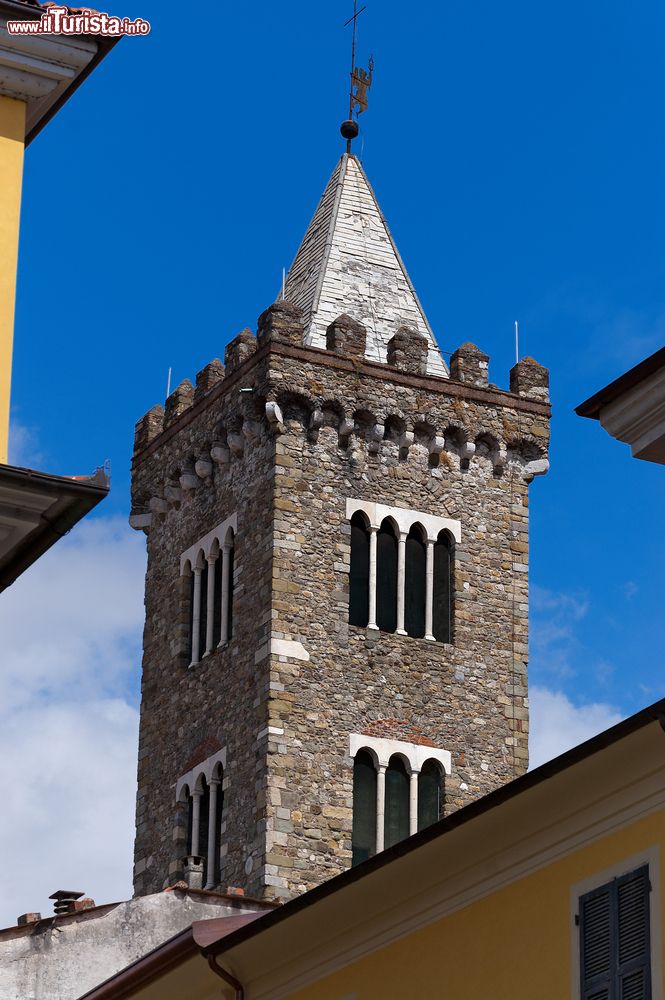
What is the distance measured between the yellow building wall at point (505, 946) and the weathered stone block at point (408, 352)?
21199mm

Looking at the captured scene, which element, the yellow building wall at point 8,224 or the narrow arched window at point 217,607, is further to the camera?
the narrow arched window at point 217,607

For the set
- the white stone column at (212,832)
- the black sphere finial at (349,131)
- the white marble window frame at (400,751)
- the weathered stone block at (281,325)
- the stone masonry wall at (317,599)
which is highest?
the black sphere finial at (349,131)

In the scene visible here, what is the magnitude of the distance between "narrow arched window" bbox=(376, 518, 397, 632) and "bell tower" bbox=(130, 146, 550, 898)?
4cm

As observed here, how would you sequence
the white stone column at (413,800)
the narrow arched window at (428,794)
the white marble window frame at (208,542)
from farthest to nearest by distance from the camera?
the white marble window frame at (208,542), the narrow arched window at (428,794), the white stone column at (413,800)

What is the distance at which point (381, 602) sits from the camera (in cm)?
3656

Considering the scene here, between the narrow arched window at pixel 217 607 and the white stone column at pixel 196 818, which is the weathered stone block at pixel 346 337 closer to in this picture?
the narrow arched window at pixel 217 607

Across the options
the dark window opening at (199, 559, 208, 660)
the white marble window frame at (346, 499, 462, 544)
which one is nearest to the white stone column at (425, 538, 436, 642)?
the white marble window frame at (346, 499, 462, 544)

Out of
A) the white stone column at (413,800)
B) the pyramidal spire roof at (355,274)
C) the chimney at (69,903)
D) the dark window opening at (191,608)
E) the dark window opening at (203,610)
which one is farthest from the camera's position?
the pyramidal spire roof at (355,274)

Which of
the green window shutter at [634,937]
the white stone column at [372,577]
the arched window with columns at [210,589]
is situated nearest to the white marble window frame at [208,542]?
the arched window with columns at [210,589]

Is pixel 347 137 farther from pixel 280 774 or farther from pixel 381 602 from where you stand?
pixel 280 774

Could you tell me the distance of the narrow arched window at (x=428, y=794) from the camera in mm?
35719

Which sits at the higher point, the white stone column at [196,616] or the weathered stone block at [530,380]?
the weathered stone block at [530,380]

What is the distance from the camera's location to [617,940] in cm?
1484

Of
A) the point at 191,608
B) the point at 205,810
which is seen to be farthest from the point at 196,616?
the point at 205,810
